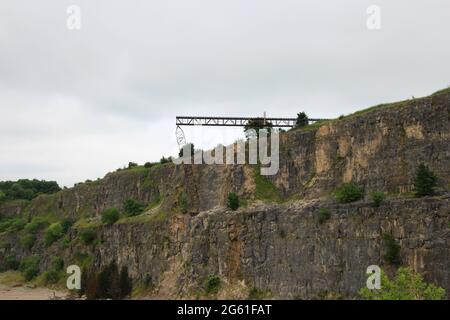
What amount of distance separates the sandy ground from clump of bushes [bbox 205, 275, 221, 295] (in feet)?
85.2

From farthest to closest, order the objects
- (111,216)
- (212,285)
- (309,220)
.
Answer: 1. (111,216)
2. (212,285)
3. (309,220)

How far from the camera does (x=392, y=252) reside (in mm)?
37250

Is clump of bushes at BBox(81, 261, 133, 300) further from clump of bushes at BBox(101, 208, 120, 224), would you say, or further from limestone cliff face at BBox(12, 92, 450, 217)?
limestone cliff face at BBox(12, 92, 450, 217)

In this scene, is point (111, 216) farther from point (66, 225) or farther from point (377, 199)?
point (377, 199)

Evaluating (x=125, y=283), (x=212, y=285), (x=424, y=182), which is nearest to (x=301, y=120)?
(x=212, y=285)

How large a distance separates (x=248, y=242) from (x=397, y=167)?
16.0m

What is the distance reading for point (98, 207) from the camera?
9650 centimetres

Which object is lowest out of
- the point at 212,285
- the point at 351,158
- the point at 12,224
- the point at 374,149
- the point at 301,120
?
the point at 212,285

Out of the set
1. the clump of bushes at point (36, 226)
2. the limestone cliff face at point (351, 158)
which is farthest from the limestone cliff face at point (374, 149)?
the clump of bushes at point (36, 226)

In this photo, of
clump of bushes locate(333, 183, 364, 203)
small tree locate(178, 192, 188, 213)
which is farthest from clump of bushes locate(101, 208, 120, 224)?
clump of bushes locate(333, 183, 364, 203)

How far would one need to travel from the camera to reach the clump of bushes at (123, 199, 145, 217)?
8019 cm

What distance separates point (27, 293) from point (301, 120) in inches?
1796

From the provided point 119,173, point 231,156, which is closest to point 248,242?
point 231,156
